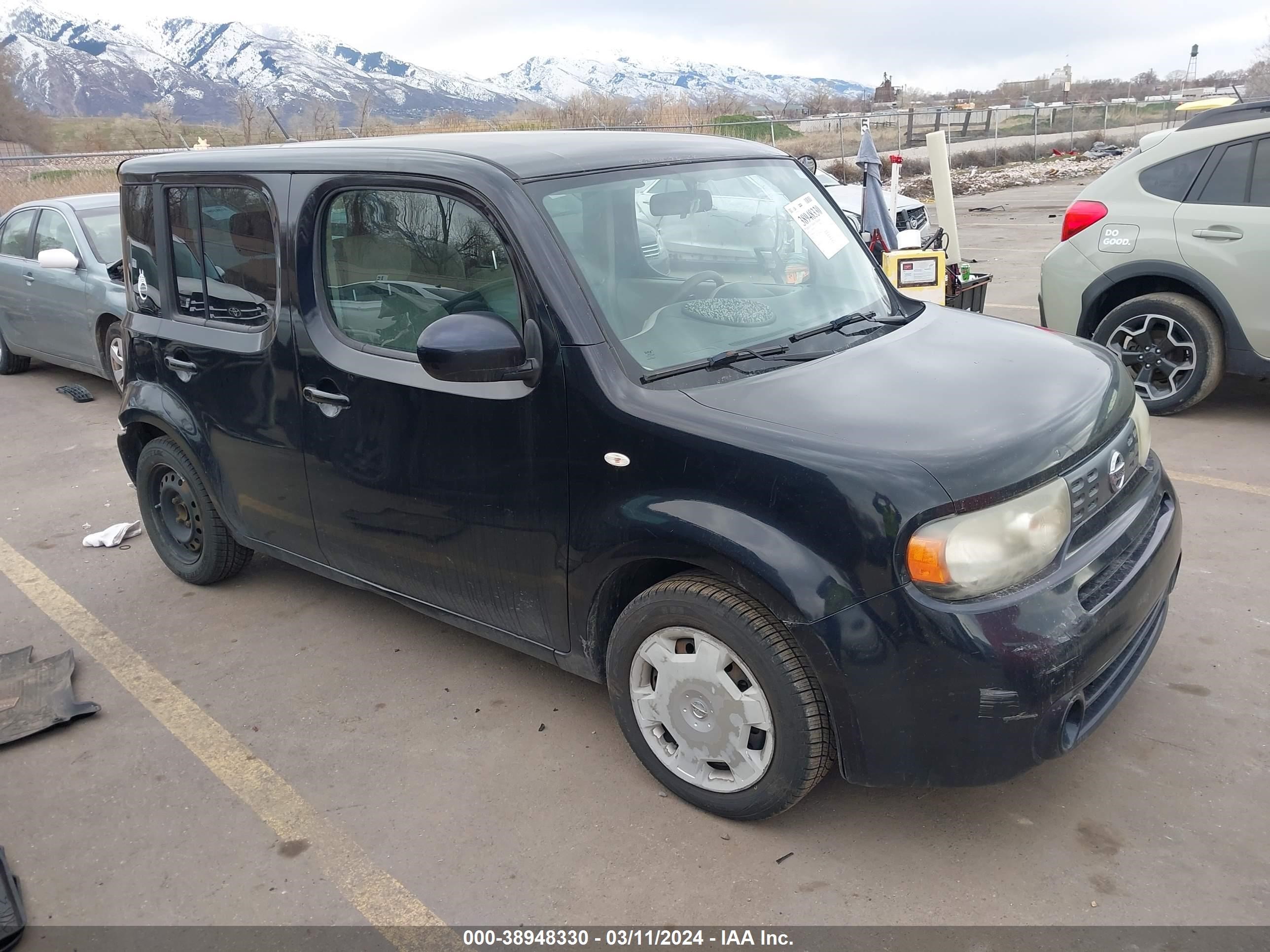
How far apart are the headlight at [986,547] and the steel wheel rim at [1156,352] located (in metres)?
4.12

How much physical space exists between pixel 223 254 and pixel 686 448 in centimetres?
232

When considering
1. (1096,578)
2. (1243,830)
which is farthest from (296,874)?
(1243,830)

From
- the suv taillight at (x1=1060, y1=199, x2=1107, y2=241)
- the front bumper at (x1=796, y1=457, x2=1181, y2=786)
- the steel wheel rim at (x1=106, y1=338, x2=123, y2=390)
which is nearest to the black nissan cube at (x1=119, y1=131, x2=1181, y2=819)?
the front bumper at (x1=796, y1=457, x2=1181, y2=786)

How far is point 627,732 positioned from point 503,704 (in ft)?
2.40

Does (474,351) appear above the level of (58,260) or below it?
above

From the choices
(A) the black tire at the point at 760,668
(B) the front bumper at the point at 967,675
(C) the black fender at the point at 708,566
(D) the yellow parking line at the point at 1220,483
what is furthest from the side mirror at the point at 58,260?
(D) the yellow parking line at the point at 1220,483

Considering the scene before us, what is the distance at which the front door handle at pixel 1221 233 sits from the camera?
19.3ft

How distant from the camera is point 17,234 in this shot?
9086 millimetres

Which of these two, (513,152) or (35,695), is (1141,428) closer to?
(513,152)

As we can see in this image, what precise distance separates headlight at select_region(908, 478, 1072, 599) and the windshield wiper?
81cm

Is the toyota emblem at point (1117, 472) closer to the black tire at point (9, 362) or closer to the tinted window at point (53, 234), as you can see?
the tinted window at point (53, 234)

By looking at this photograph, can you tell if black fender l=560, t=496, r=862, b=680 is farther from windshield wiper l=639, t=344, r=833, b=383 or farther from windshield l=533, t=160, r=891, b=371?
windshield l=533, t=160, r=891, b=371

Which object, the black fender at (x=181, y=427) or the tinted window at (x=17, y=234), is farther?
the tinted window at (x=17, y=234)
